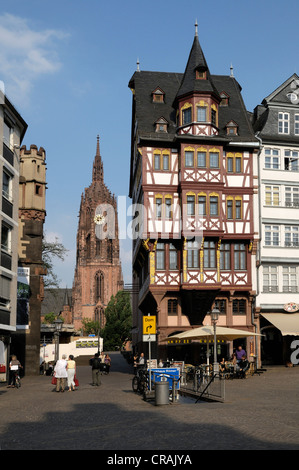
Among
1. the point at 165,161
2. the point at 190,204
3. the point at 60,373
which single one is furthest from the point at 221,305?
the point at 60,373

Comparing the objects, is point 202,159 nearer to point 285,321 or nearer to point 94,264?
point 285,321

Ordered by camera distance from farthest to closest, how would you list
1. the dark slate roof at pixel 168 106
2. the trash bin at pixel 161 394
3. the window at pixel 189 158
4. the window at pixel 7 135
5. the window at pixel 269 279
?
the dark slate roof at pixel 168 106, the window at pixel 269 279, the window at pixel 189 158, the window at pixel 7 135, the trash bin at pixel 161 394

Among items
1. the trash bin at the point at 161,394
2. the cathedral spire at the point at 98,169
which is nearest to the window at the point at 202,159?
the trash bin at the point at 161,394

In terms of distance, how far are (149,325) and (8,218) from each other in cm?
1386

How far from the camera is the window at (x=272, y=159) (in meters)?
43.8

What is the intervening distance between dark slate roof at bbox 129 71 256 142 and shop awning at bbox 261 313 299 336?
11.7 metres

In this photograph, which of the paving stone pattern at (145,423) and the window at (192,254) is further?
the window at (192,254)

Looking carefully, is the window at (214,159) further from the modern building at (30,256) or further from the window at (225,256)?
the modern building at (30,256)

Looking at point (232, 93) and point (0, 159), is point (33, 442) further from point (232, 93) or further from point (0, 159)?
point (232, 93)

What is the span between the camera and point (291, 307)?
42.4 meters

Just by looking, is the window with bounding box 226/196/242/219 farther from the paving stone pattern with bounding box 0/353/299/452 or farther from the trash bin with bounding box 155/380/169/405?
the trash bin with bounding box 155/380/169/405

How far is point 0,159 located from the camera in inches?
1321

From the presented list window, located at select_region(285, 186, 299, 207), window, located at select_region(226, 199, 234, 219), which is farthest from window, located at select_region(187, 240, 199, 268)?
window, located at select_region(285, 186, 299, 207)

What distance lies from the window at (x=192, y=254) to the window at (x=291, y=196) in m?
7.48
